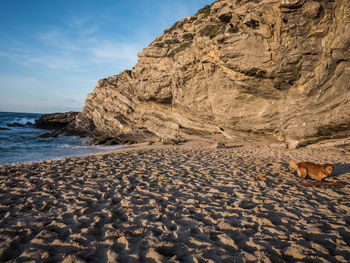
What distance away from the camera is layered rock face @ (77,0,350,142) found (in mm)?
10336

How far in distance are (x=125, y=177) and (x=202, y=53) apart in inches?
523

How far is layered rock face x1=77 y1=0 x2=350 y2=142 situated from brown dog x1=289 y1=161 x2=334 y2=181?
6744 millimetres

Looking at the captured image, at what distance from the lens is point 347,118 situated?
33.8ft

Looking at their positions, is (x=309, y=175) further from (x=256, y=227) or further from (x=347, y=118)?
(x=347, y=118)

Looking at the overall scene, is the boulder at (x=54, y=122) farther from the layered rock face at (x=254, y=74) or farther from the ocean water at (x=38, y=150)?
the layered rock face at (x=254, y=74)

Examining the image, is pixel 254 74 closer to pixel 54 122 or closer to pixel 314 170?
pixel 314 170

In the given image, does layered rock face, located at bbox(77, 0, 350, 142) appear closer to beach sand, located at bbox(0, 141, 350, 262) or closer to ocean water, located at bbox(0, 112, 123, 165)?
beach sand, located at bbox(0, 141, 350, 262)

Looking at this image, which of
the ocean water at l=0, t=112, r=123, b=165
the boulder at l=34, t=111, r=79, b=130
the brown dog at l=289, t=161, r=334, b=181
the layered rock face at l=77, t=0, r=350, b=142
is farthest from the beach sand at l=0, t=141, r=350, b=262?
the boulder at l=34, t=111, r=79, b=130

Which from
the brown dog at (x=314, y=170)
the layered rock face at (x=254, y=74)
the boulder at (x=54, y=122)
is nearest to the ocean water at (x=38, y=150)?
the layered rock face at (x=254, y=74)

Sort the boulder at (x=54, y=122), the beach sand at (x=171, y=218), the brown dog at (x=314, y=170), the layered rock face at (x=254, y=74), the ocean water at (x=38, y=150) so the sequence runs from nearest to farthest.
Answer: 1. the beach sand at (x=171, y=218)
2. the brown dog at (x=314, y=170)
3. the layered rock face at (x=254, y=74)
4. the ocean water at (x=38, y=150)
5. the boulder at (x=54, y=122)

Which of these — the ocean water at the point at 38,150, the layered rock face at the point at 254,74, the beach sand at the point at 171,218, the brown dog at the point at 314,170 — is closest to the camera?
the beach sand at the point at 171,218

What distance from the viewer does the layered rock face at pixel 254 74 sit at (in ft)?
33.9

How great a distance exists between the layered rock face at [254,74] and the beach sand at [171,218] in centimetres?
670

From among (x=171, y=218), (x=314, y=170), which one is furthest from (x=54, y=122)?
(x=314, y=170)
